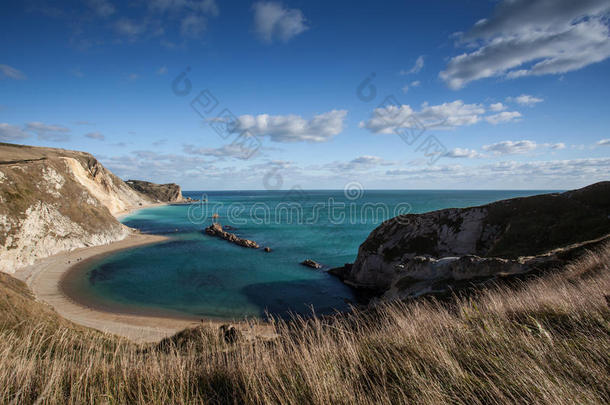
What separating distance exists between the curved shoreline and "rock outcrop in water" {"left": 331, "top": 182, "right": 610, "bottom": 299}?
1666 centimetres

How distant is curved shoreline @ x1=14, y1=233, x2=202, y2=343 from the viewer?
18.5 metres

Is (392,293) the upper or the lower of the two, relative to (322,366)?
lower

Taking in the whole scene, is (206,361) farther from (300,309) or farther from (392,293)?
(300,309)

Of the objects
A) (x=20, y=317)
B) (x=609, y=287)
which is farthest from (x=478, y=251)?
(x=20, y=317)

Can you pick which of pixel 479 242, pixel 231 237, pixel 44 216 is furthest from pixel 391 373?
pixel 231 237

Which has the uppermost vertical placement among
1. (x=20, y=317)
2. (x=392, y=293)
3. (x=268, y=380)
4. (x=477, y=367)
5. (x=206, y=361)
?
(x=477, y=367)

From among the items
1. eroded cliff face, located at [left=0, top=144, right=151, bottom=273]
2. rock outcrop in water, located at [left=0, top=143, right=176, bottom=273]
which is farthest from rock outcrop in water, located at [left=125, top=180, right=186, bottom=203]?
rock outcrop in water, located at [left=0, top=143, right=176, bottom=273]

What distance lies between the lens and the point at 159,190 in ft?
527

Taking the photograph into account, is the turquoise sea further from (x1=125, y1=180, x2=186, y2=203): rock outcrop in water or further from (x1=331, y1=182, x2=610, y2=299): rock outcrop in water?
(x1=125, y1=180, x2=186, y2=203): rock outcrop in water

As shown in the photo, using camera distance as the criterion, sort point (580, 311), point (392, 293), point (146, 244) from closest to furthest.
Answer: point (580, 311)
point (392, 293)
point (146, 244)

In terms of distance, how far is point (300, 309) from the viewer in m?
23.8

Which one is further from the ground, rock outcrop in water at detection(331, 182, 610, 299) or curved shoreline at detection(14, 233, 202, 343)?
rock outcrop in water at detection(331, 182, 610, 299)

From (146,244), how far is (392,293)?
48088 millimetres

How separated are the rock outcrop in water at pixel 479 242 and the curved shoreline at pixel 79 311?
16660mm
